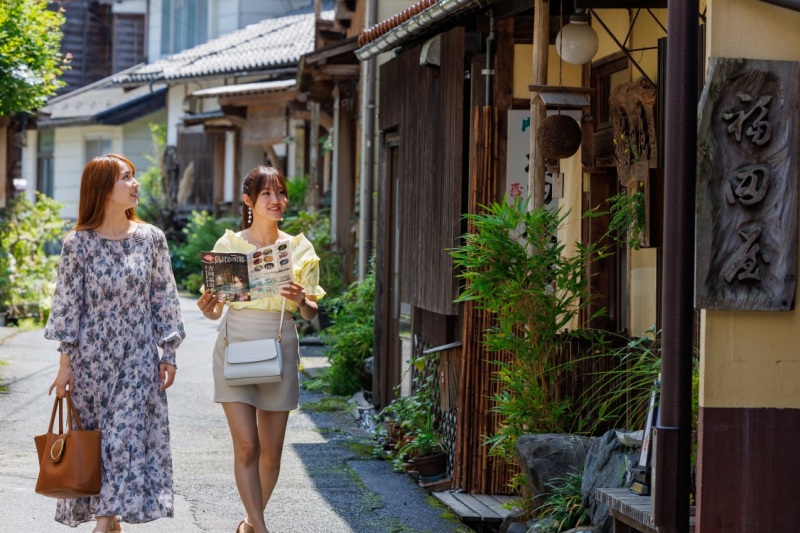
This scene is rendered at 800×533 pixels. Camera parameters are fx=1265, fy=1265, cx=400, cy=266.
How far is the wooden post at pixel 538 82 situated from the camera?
7.75 metres

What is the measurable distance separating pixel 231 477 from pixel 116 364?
314 centimetres

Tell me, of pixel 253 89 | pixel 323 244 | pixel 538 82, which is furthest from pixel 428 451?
pixel 253 89

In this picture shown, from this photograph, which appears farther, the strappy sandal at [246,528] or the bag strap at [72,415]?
the strappy sandal at [246,528]

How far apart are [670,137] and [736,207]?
0.40 metres

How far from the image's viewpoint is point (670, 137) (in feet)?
17.5

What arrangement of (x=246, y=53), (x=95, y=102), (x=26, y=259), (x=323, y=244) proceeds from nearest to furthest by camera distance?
(x=323, y=244), (x=26, y=259), (x=246, y=53), (x=95, y=102)

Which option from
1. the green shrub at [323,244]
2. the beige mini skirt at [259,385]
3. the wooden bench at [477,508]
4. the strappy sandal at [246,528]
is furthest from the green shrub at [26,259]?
the strappy sandal at [246,528]

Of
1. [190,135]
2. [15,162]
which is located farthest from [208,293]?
[190,135]

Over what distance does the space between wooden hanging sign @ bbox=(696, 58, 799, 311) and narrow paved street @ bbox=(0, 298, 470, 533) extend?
3228 mm

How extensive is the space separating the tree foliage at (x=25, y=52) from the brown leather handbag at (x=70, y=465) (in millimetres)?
9477

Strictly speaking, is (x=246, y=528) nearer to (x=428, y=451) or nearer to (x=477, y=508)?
(x=477, y=508)

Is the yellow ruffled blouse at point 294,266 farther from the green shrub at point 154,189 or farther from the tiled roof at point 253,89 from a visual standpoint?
the green shrub at point 154,189

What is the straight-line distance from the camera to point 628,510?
19.0 feet

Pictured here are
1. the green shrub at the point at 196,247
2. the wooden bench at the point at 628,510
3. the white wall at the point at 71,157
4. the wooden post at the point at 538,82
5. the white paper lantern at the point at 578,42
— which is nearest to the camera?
the wooden bench at the point at 628,510
